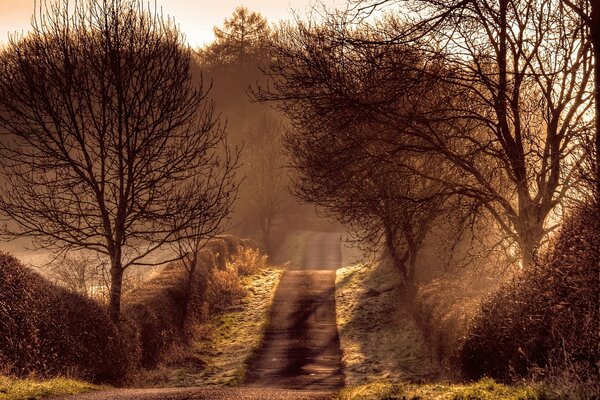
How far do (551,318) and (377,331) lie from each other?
1134 cm

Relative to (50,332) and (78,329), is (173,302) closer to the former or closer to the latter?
(78,329)

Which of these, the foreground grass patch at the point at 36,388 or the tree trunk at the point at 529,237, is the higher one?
the tree trunk at the point at 529,237

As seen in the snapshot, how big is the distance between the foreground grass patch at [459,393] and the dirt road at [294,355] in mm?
896

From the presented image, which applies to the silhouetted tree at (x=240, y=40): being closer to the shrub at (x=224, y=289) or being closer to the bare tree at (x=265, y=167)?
the bare tree at (x=265, y=167)

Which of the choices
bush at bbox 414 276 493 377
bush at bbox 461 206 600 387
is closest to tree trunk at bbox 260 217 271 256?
bush at bbox 414 276 493 377

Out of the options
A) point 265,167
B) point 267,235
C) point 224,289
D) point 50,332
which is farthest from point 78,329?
point 267,235

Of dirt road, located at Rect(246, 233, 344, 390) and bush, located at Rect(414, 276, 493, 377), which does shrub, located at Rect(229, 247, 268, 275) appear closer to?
dirt road, located at Rect(246, 233, 344, 390)

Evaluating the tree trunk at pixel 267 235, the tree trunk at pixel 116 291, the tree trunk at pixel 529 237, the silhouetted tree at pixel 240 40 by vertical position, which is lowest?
the tree trunk at pixel 116 291

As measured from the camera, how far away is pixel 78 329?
14406 millimetres

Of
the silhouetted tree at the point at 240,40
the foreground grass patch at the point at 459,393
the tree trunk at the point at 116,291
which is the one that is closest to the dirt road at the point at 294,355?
the foreground grass patch at the point at 459,393

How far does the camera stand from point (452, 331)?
16.2m

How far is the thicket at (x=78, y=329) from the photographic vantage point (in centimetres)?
1276

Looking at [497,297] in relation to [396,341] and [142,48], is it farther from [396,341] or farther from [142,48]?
[142,48]

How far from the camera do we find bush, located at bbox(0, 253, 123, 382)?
12.6 meters
